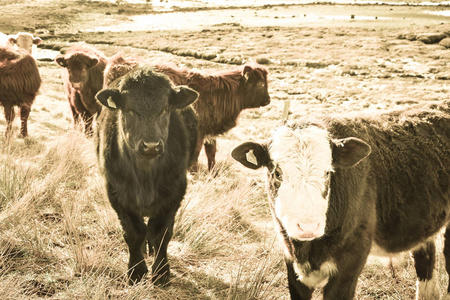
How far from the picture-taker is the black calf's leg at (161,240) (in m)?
3.46

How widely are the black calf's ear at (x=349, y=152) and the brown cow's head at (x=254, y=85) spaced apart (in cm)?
530

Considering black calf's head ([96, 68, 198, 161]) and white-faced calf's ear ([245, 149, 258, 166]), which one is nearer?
white-faced calf's ear ([245, 149, 258, 166])

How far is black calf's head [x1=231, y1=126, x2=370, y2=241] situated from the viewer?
244 centimetres

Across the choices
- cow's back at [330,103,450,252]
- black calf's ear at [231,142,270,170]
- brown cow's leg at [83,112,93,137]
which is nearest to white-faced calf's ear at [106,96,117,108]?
black calf's ear at [231,142,270,170]

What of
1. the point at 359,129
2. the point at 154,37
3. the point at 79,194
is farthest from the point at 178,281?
the point at 154,37

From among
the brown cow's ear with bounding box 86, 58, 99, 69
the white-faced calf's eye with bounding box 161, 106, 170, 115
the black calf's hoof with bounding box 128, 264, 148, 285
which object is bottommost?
the black calf's hoof with bounding box 128, 264, 148, 285

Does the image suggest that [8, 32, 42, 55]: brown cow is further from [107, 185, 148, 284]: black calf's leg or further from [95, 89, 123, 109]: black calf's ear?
[107, 185, 148, 284]: black calf's leg

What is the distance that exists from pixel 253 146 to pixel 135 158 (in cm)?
119

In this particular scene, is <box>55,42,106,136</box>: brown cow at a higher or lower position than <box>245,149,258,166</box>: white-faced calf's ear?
lower

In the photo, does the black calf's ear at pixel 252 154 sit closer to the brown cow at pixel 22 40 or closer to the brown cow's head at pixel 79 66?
the brown cow's head at pixel 79 66

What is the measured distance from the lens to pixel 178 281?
359 cm

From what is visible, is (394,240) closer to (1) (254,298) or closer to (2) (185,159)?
(1) (254,298)

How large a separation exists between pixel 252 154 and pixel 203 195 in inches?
78.6

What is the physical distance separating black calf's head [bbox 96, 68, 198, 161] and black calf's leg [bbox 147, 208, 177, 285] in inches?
20.5
